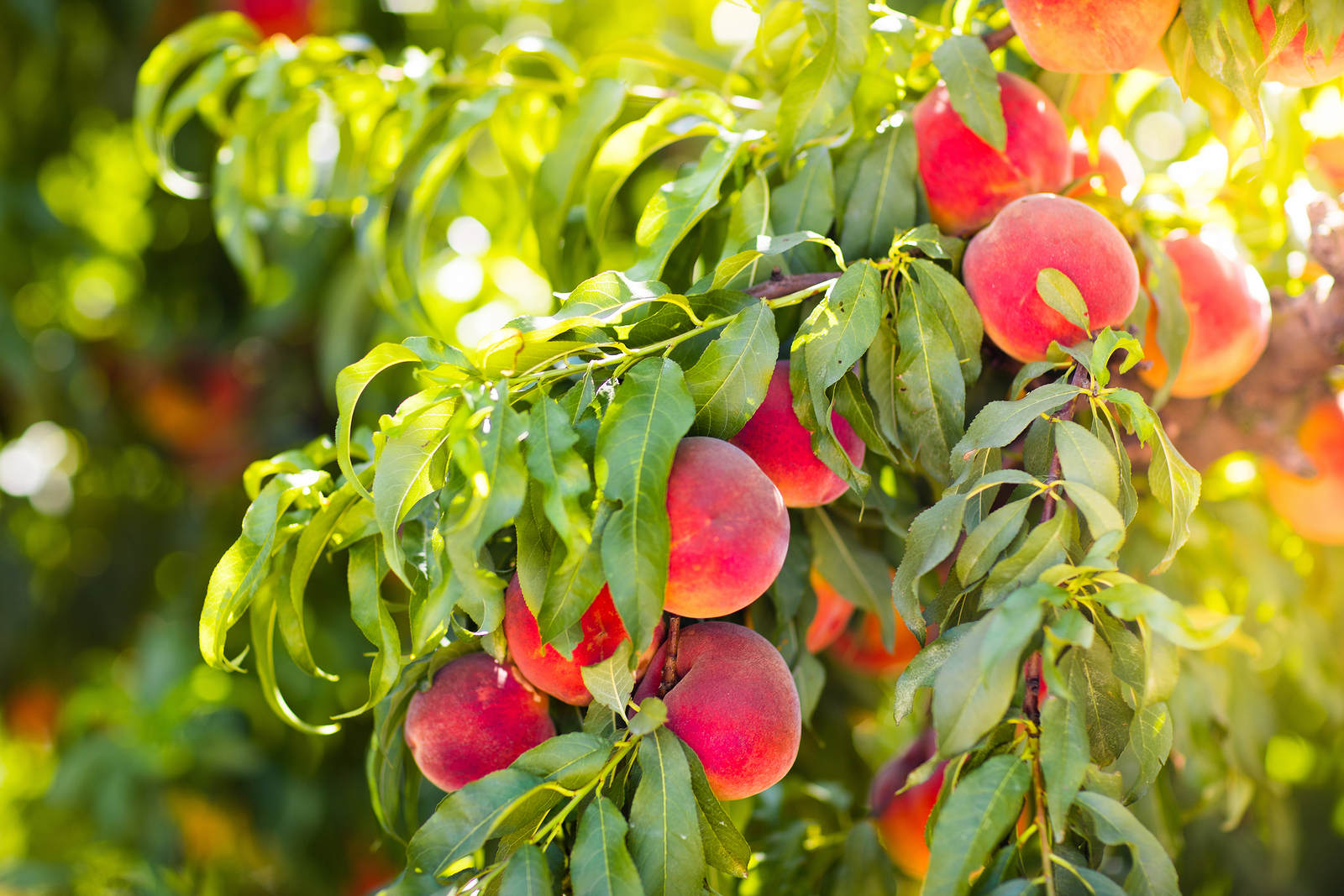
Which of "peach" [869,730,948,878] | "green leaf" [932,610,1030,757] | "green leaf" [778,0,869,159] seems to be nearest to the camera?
"green leaf" [932,610,1030,757]

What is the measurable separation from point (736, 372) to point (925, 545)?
0.15 metres

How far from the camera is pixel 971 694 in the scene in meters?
0.50

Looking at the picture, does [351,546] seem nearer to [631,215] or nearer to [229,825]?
[631,215]

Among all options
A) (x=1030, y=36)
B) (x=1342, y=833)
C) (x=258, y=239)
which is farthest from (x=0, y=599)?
(x=1342, y=833)

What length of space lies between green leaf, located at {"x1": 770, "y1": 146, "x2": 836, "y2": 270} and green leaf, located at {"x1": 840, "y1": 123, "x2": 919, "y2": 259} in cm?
2

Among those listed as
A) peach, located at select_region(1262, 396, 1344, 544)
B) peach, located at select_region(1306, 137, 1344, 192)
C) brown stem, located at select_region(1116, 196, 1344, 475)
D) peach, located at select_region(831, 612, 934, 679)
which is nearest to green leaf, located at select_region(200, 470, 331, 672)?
peach, located at select_region(831, 612, 934, 679)

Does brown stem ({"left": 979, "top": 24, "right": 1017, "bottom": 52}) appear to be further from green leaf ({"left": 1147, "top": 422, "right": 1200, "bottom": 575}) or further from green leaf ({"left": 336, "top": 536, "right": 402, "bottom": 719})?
green leaf ({"left": 336, "top": 536, "right": 402, "bottom": 719})

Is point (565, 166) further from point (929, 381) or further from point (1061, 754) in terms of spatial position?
point (1061, 754)

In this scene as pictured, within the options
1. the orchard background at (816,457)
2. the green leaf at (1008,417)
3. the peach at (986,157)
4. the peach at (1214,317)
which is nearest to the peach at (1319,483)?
the orchard background at (816,457)

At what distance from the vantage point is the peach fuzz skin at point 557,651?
2.00 ft

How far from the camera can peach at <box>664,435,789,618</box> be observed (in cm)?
58

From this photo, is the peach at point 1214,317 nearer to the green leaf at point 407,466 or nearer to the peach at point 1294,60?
the peach at point 1294,60

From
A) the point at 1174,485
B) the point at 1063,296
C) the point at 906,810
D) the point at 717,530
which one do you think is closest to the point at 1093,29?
the point at 1063,296

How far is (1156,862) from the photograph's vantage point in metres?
0.53
